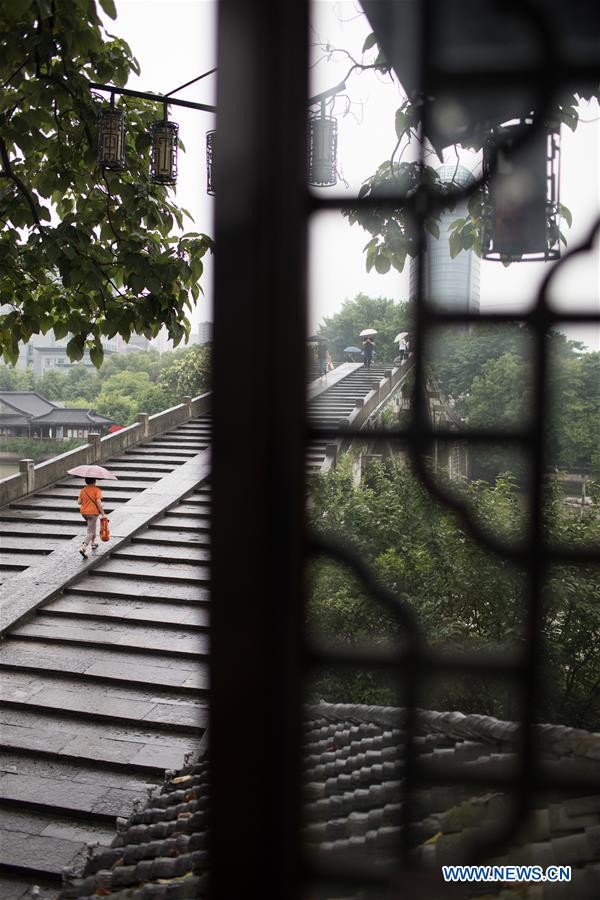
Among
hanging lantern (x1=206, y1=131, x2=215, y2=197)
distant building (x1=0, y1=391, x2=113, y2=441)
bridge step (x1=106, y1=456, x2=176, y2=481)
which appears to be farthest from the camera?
distant building (x1=0, y1=391, x2=113, y2=441)

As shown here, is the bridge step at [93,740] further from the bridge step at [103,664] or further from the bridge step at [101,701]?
the bridge step at [103,664]

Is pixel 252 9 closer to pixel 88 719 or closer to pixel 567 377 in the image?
pixel 567 377

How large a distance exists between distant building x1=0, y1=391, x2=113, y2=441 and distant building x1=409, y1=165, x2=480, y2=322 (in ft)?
107

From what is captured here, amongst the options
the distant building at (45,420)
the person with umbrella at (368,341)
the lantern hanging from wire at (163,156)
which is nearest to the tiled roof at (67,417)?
the distant building at (45,420)

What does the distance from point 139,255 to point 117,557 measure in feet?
22.4

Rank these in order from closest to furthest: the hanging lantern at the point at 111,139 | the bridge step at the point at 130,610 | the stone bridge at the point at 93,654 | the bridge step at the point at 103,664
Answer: the hanging lantern at the point at 111,139 < the stone bridge at the point at 93,654 < the bridge step at the point at 103,664 < the bridge step at the point at 130,610

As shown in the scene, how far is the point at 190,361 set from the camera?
26469 mm

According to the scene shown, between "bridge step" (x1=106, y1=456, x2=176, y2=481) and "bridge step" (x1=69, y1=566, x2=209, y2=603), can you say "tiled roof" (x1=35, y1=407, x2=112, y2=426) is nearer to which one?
"bridge step" (x1=106, y1=456, x2=176, y2=481)

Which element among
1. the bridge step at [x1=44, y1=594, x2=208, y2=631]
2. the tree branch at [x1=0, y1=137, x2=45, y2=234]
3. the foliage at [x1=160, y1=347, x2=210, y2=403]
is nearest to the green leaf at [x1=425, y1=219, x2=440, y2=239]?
the tree branch at [x1=0, y1=137, x2=45, y2=234]

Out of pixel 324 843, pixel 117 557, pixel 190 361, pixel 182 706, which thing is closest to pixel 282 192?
pixel 324 843

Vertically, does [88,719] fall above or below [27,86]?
below

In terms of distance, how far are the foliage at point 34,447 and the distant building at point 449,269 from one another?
106 feet

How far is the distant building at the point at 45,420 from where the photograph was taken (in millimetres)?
32844

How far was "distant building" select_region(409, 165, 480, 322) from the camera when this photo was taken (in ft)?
3.37
